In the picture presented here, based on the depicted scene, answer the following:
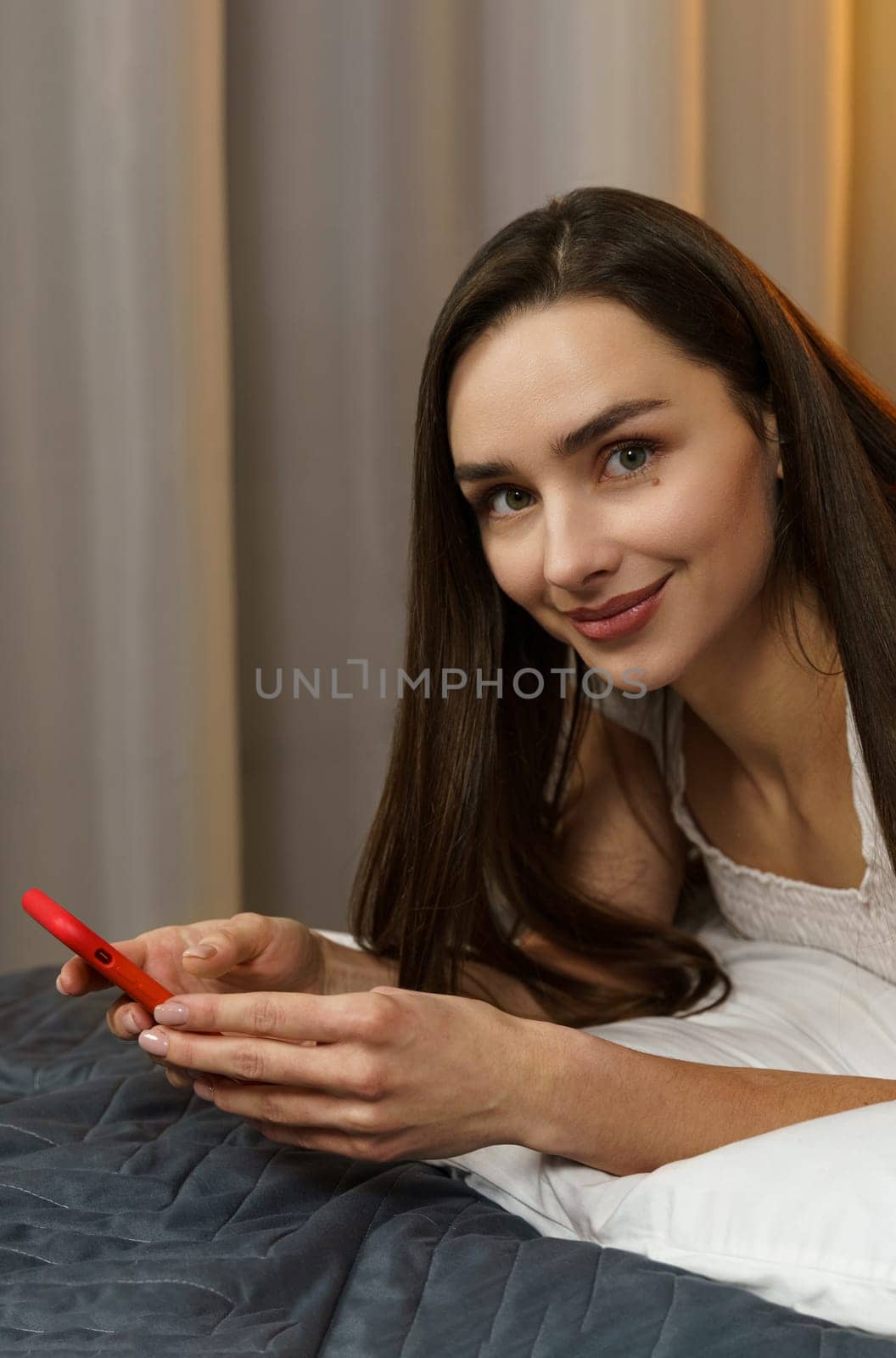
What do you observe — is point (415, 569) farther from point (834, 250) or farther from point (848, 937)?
point (834, 250)

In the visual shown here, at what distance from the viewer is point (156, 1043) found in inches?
31.4

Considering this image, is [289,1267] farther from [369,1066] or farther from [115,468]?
[115,468]

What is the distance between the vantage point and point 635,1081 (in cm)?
86

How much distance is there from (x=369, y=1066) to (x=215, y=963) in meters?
0.20

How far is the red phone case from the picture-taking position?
787mm

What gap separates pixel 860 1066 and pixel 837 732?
29cm

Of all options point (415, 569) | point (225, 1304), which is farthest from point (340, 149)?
point (225, 1304)

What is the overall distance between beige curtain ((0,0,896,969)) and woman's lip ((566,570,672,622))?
2.70 ft

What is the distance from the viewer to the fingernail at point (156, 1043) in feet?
2.61

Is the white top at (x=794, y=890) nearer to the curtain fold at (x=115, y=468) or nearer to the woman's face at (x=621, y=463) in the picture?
Answer: the woman's face at (x=621, y=463)

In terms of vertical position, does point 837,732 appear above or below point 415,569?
below

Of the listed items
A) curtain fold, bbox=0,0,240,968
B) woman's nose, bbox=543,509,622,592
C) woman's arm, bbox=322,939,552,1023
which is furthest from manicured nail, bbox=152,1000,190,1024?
curtain fold, bbox=0,0,240,968

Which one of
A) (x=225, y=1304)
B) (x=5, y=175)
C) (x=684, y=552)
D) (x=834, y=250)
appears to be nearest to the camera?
(x=225, y=1304)

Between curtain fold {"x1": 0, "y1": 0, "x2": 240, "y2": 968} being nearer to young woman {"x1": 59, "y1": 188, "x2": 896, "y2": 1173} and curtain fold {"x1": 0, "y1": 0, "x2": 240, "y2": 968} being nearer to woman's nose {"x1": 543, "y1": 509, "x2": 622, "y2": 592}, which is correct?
young woman {"x1": 59, "y1": 188, "x2": 896, "y2": 1173}
